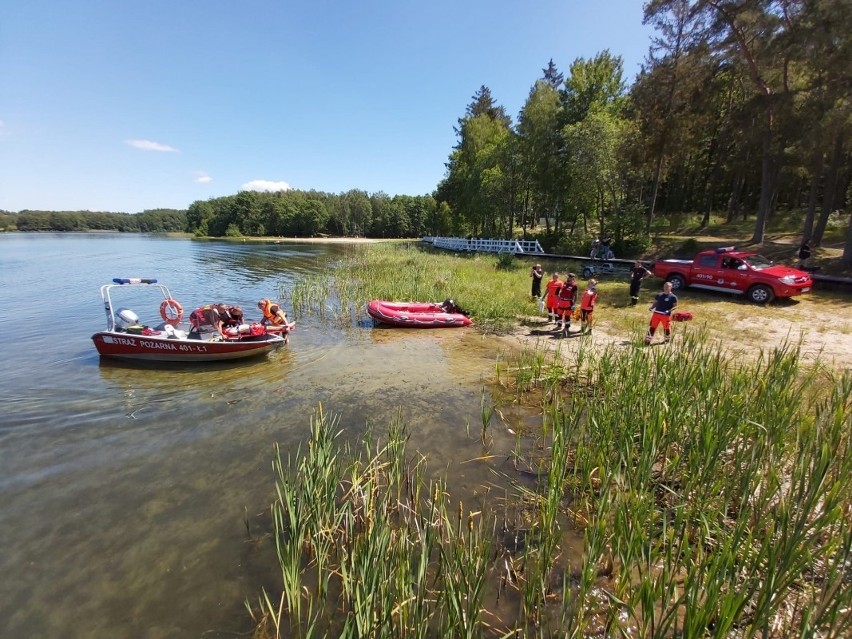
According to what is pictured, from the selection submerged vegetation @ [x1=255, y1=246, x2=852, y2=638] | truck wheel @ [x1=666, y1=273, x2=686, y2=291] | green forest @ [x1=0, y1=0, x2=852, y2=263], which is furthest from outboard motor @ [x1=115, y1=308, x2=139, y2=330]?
green forest @ [x1=0, y1=0, x2=852, y2=263]

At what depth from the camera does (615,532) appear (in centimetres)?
307

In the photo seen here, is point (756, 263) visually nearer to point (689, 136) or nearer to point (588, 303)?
point (588, 303)

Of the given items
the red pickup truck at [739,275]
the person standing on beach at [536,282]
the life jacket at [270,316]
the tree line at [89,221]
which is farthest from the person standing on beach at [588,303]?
the tree line at [89,221]

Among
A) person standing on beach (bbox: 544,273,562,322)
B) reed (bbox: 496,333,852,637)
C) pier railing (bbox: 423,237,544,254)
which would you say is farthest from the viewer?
pier railing (bbox: 423,237,544,254)

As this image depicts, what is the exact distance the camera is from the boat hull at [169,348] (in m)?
9.33

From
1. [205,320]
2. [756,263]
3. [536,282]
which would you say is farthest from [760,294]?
[205,320]

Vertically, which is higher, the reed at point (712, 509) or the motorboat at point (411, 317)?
the reed at point (712, 509)

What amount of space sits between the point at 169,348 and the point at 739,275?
16.8 m

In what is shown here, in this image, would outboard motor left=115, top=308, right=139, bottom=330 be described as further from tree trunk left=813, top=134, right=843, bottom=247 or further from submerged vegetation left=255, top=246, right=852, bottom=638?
tree trunk left=813, top=134, right=843, bottom=247

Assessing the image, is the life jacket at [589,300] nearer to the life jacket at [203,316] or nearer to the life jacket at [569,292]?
the life jacket at [569,292]

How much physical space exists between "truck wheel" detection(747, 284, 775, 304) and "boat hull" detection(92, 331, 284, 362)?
47.8ft

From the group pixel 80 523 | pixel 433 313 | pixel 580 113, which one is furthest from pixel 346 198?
pixel 80 523

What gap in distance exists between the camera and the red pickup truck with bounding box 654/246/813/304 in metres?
11.9

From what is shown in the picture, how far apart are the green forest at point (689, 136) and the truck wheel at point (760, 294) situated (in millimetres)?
5976
